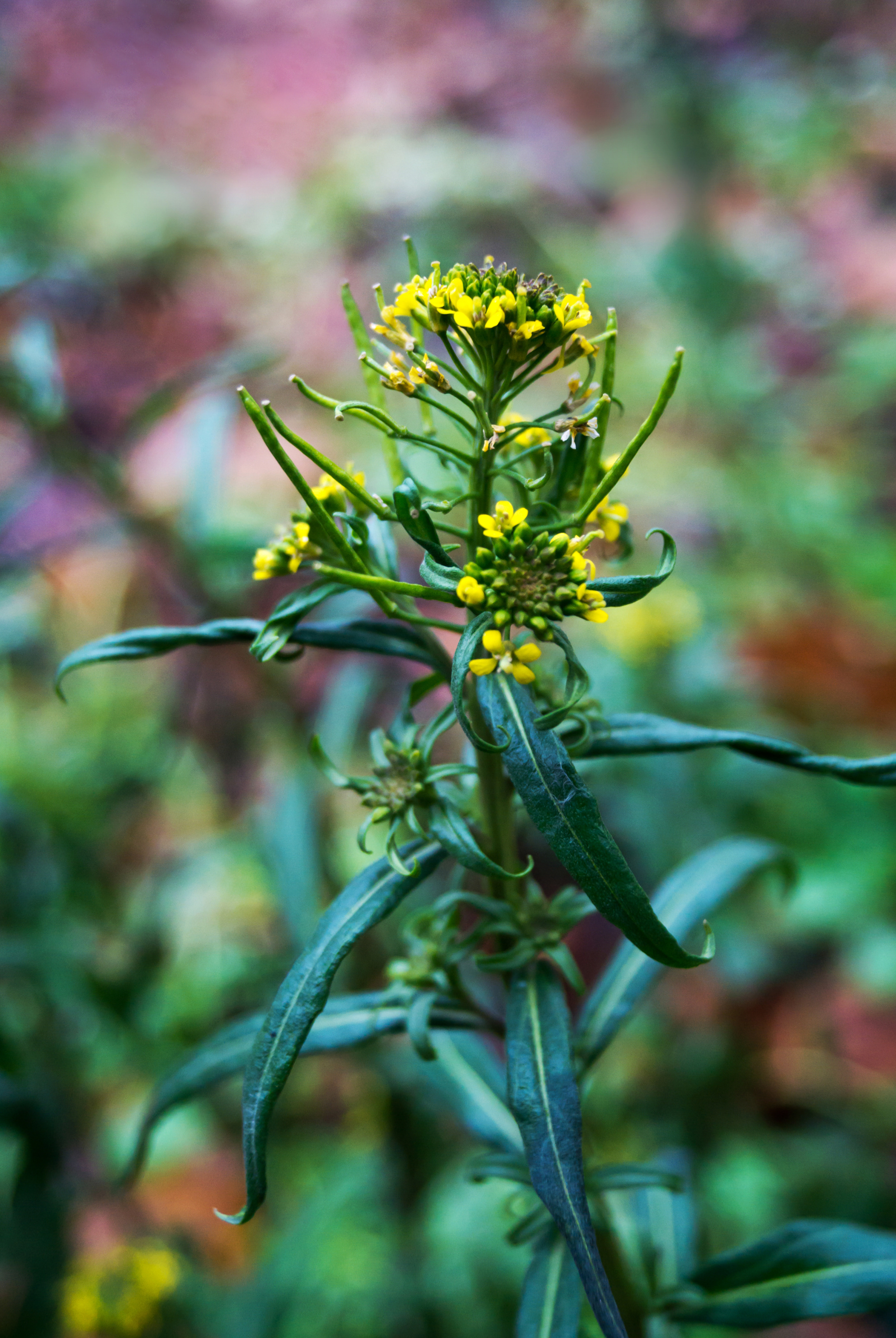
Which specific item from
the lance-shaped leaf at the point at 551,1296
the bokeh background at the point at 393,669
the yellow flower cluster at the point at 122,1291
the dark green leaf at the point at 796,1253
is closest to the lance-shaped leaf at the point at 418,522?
the lance-shaped leaf at the point at 551,1296

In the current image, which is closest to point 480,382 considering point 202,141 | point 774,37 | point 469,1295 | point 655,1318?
point 655,1318

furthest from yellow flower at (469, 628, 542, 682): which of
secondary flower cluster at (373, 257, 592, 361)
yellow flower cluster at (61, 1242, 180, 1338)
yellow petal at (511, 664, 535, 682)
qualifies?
yellow flower cluster at (61, 1242, 180, 1338)

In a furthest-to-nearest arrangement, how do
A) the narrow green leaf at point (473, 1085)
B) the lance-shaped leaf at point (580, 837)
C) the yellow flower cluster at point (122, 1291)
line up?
the yellow flower cluster at point (122, 1291) → the narrow green leaf at point (473, 1085) → the lance-shaped leaf at point (580, 837)

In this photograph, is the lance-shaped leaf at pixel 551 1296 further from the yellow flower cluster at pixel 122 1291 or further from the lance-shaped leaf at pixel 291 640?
the yellow flower cluster at pixel 122 1291

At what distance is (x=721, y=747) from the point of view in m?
0.98

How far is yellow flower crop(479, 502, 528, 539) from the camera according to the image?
85 centimetres

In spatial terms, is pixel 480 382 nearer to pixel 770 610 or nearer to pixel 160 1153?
pixel 160 1153

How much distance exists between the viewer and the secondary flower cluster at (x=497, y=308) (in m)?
0.82

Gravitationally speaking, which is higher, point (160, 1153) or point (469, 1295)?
point (160, 1153)

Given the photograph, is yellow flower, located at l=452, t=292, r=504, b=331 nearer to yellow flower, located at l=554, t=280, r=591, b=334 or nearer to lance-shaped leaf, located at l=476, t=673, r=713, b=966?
yellow flower, located at l=554, t=280, r=591, b=334

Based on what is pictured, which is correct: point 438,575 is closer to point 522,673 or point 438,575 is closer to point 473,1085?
point 522,673

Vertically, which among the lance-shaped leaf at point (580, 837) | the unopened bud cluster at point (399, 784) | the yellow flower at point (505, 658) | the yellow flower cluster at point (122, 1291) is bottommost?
the yellow flower cluster at point (122, 1291)

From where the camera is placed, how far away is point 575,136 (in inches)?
275

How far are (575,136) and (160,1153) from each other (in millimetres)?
7343
